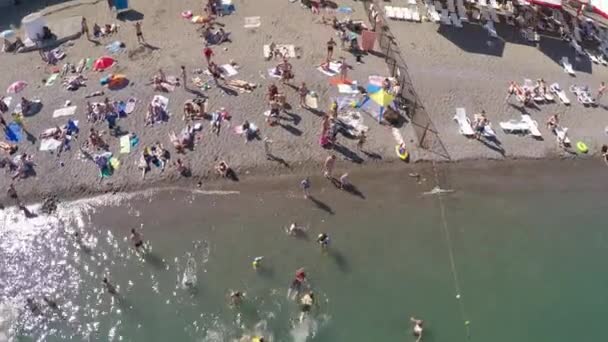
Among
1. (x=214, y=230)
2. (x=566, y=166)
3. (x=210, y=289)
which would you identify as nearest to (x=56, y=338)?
(x=210, y=289)

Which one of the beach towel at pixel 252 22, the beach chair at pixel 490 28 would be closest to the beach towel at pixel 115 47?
the beach towel at pixel 252 22

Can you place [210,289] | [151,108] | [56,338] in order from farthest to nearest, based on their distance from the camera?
[151,108]
[210,289]
[56,338]

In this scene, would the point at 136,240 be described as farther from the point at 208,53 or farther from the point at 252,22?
the point at 252,22

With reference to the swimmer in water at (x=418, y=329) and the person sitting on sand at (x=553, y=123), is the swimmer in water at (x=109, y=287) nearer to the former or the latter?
the swimmer in water at (x=418, y=329)

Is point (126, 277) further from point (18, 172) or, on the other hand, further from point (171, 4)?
point (171, 4)

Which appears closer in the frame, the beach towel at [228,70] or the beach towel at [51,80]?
the beach towel at [51,80]

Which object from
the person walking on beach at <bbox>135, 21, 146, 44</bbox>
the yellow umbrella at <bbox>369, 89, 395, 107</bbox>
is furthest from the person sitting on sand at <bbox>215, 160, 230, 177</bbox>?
the person walking on beach at <bbox>135, 21, 146, 44</bbox>
